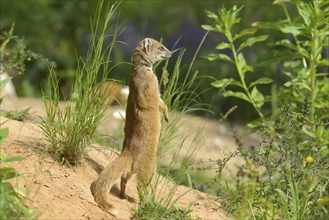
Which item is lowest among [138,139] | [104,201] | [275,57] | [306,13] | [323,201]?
[323,201]

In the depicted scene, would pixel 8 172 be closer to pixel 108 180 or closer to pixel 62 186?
pixel 62 186

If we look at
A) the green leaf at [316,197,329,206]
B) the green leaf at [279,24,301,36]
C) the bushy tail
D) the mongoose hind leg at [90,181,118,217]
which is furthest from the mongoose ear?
the green leaf at [316,197,329,206]

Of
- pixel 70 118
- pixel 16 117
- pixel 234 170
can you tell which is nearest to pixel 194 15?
pixel 234 170

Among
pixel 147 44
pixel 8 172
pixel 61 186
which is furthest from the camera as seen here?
pixel 147 44

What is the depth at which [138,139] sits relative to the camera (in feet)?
15.4

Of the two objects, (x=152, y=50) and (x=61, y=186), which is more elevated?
(x=152, y=50)

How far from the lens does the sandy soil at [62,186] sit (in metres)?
4.37

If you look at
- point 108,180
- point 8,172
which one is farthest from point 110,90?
point 8,172

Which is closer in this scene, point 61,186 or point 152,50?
point 61,186

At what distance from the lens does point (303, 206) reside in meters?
4.66

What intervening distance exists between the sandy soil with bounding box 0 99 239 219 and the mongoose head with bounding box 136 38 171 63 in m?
0.72

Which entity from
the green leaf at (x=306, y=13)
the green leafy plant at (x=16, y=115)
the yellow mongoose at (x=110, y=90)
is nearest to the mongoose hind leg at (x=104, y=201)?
the yellow mongoose at (x=110, y=90)

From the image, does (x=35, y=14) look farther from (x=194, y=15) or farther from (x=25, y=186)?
(x=25, y=186)

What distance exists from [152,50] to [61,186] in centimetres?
102
